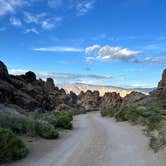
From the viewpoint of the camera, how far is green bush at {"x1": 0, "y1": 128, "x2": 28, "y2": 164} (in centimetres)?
1075

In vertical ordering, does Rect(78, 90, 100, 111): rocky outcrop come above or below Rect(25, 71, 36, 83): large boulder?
Answer: below

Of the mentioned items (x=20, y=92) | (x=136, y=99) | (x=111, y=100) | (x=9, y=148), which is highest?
(x=20, y=92)

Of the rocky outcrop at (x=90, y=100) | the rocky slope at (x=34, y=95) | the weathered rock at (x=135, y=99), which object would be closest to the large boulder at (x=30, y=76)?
the rocky slope at (x=34, y=95)

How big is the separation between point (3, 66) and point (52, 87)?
65.7 m

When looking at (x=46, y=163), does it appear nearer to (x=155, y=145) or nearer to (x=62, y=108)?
(x=155, y=145)

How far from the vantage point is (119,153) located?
1247 cm

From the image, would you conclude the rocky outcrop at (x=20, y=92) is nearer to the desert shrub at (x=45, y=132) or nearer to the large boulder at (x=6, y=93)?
the large boulder at (x=6, y=93)

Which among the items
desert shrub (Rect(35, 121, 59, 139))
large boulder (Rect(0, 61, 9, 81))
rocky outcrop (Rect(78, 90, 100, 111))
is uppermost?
large boulder (Rect(0, 61, 9, 81))

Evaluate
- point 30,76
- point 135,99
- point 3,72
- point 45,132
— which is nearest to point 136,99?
point 135,99

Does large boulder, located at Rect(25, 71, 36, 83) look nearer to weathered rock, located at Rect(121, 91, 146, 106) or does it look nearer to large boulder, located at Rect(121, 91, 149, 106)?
large boulder, located at Rect(121, 91, 149, 106)

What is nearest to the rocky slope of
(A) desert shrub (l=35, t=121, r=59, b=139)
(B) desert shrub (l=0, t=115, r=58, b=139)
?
(B) desert shrub (l=0, t=115, r=58, b=139)

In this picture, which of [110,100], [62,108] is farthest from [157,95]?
[110,100]

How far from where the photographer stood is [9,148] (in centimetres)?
1106

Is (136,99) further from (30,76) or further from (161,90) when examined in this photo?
(30,76)
